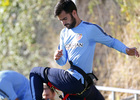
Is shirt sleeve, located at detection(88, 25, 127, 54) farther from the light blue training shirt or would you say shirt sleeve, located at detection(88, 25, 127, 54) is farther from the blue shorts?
the blue shorts

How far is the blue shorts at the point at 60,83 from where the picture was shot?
3.34m

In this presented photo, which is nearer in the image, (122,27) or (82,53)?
(82,53)

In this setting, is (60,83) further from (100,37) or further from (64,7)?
(64,7)

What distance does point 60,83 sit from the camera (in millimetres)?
3373

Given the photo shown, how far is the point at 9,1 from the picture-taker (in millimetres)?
8758

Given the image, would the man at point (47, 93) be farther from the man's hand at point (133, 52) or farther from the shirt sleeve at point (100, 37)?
the man's hand at point (133, 52)

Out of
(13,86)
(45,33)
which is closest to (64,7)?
(13,86)

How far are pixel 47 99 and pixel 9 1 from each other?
5.18 m

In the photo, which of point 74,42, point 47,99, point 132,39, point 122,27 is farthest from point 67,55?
point 122,27

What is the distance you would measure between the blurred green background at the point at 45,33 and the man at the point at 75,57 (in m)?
3.29

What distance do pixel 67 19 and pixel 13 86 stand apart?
5.85 feet

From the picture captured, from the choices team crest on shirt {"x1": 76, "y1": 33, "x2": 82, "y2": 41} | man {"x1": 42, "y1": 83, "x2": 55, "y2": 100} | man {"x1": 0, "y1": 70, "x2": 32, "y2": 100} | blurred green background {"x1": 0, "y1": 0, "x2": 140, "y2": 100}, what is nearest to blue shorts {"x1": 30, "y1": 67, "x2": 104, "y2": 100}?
man {"x1": 42, "y1": 83, "x2": 55, "y2": 100}

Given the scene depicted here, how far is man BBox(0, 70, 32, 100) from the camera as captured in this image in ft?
15.1

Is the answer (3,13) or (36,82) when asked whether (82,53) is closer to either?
(36,82)
